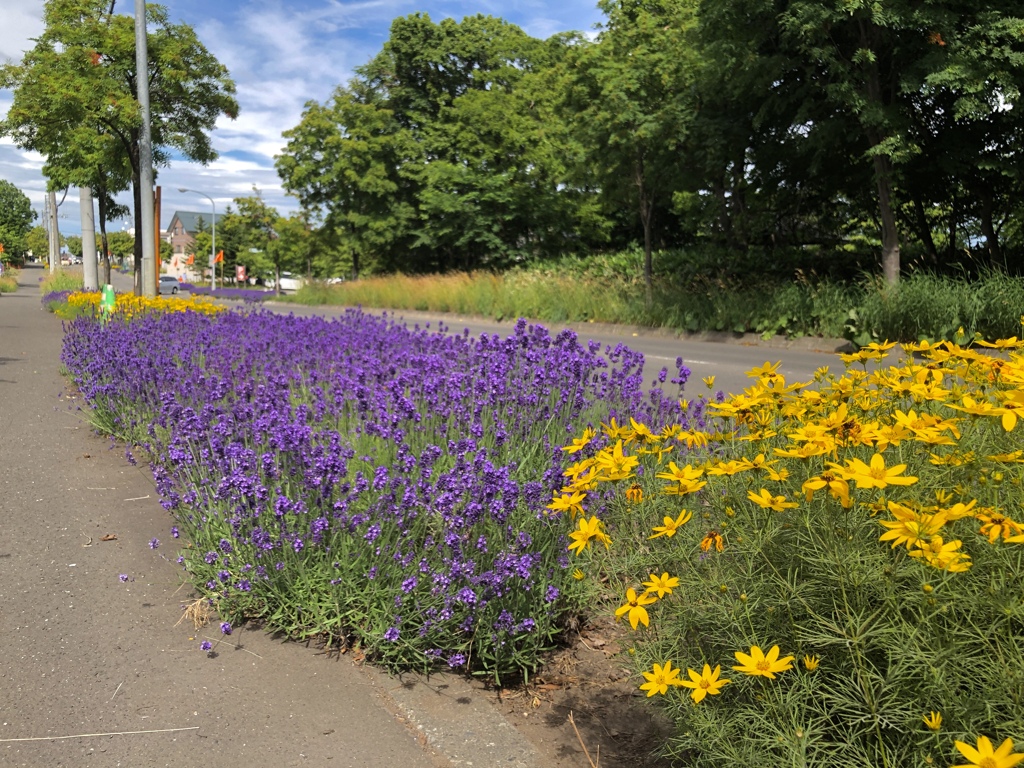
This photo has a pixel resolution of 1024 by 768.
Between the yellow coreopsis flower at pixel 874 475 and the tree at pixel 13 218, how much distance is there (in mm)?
112791

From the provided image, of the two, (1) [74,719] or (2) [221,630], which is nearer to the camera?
(1) [74,719]

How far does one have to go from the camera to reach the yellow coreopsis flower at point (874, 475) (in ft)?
6.04

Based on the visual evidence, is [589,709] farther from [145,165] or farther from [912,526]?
[145,165]

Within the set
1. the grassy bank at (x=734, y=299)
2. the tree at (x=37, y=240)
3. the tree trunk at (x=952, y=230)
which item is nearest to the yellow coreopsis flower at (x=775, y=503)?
the grassy bank at (x=734, y=299)

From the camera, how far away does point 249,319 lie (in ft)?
35.7

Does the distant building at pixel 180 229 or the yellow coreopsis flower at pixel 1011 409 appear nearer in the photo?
the yellow coreopsis flower at pixel 1011 409

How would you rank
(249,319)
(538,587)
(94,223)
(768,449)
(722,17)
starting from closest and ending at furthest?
(768,449), (538,587), (249,319), (722,17), (94,223)

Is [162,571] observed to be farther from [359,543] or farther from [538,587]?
[538,587]

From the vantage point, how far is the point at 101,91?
20.8 meters

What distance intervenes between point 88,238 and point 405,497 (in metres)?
26.7

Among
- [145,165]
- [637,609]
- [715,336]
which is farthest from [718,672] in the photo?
[145,165]

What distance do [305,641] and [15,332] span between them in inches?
678

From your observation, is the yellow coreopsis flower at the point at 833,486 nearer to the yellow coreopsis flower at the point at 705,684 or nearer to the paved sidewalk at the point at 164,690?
the yellow coreopsis flower at the point at 705,684

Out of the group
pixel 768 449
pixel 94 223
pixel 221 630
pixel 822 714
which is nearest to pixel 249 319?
pixel 221 630
